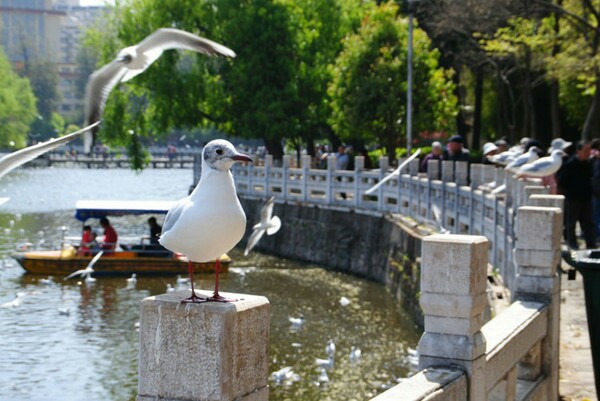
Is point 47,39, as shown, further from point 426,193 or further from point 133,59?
point 133,59

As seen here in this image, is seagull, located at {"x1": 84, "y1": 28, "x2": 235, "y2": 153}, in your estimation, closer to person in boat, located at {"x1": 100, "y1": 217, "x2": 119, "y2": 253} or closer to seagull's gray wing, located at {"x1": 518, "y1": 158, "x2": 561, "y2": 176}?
seagull's gray wing, located at {"x1": 518, "y1": 158, "x2": 561, "y2": 176}

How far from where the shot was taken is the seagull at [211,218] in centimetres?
406

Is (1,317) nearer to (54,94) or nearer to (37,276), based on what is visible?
(37,276)

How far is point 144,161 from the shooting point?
3884 centimetres

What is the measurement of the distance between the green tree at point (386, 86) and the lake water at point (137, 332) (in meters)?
5.39

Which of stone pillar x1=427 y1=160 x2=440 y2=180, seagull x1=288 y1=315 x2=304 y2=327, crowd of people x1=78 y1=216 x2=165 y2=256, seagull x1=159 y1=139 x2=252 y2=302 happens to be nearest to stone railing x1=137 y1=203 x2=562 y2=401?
seagull x1=159 y1=139 x2=252 y2=302

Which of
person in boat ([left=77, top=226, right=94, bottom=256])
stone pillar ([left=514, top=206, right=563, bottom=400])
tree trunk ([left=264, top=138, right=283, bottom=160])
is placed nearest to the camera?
stone pillar ([left=514, top=206, right=563, bottom=400])

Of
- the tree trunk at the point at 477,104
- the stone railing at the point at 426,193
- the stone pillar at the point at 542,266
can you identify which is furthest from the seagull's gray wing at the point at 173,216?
the tree trunk at the point at 477,104

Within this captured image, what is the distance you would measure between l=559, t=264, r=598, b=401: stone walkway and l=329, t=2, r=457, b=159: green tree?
18.1 m

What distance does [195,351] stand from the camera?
3568 mm

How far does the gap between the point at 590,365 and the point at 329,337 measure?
805 cm

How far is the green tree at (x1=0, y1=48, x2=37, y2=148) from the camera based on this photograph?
7044 centimetres

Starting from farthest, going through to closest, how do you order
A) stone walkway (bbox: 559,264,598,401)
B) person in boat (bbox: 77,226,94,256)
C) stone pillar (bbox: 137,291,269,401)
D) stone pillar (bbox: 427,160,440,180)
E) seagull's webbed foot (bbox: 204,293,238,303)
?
person in boat (bbox: 77,226,94,256) → stone pillar (bbox: 427,160,440,180) → stone walkway (bbox: 559,264,598,401) → seagull's webbed foot (bbox: 204,293,238,303) → stone pillar (bbox: 137,291,269,401)

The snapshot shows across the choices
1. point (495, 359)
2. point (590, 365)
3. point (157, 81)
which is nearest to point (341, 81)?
point (157, 81)
